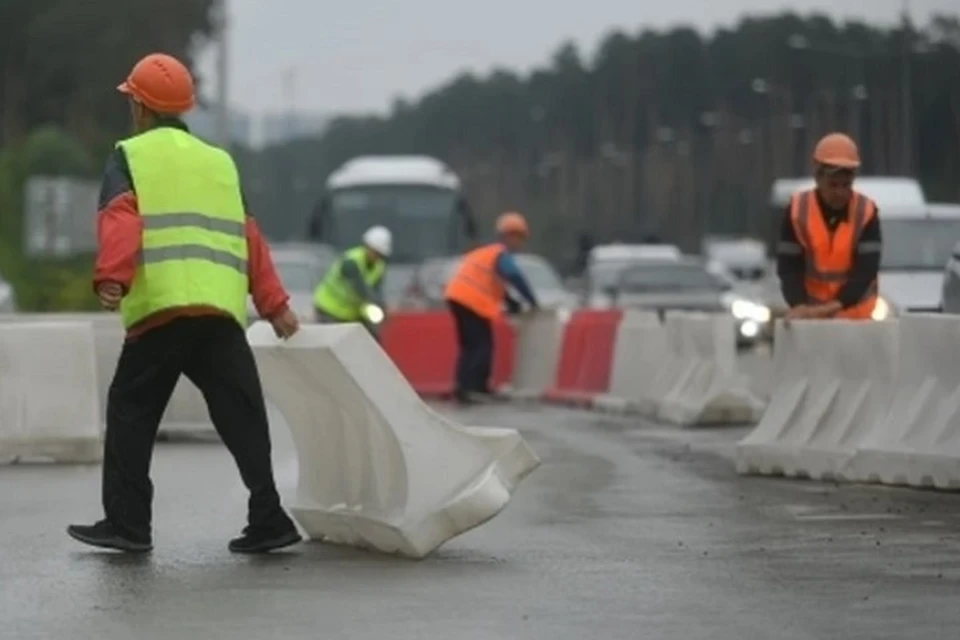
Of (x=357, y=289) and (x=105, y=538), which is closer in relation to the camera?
(x=105, y=538)

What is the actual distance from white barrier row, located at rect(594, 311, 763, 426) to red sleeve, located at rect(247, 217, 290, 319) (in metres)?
11.2

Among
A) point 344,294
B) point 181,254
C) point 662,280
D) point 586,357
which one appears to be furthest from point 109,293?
point 662,280

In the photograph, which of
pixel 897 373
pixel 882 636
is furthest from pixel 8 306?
pixel 882 636

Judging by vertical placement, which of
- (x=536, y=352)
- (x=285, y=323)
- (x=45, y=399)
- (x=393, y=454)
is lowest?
(x=536, y=352)

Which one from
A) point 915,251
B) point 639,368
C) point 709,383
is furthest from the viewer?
point 915,251

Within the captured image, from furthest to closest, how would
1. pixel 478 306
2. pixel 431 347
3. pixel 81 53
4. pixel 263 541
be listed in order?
pixel 81 53 < pixel 431 347 < pixel 478 306 < pixel 263 541

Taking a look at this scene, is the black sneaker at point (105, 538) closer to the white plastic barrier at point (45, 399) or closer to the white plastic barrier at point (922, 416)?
the white plastic barrier at point (922, 416)

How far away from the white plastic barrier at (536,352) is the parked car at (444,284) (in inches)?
524

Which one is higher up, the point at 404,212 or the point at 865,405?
the point at 865,405

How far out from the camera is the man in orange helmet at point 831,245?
1675 centimetres

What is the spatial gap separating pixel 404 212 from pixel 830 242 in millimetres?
37330

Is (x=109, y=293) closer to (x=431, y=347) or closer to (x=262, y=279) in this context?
(x=262, y=279)

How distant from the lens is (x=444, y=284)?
45.3 meters

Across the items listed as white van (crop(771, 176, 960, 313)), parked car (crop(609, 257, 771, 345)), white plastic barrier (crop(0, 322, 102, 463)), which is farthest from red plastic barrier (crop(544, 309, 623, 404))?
parked car (crop(609, 257, 771, 345))
